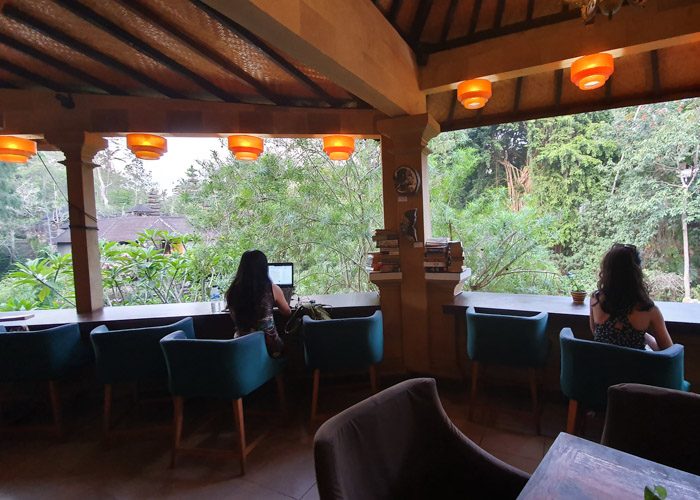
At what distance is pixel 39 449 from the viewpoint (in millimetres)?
2520

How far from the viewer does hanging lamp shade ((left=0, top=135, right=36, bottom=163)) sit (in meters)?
2.96

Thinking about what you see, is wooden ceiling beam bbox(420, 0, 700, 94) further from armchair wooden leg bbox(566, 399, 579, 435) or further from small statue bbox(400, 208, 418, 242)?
armchair wooden leg bbox(566, 399, 579, 435)

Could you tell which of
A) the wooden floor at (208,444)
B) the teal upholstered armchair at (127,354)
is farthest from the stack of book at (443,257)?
the teal upholstered armchair at (127,354)

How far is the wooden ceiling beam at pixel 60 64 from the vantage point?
2.67 m

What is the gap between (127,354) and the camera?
240cm

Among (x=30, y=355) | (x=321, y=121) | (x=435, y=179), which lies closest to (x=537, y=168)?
(x=435, y=179)

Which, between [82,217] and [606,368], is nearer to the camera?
[606,368]

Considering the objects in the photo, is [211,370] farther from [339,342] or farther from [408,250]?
[408,250]

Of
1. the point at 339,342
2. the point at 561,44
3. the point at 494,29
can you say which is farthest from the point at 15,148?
the point at 561,44

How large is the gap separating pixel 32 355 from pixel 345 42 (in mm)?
3061

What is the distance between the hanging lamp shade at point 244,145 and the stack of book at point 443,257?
1.85 meters

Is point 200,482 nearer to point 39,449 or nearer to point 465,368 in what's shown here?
point 39,449

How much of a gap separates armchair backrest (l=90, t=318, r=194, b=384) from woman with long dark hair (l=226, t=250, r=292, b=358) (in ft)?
1.70

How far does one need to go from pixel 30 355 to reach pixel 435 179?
20.6 feet
